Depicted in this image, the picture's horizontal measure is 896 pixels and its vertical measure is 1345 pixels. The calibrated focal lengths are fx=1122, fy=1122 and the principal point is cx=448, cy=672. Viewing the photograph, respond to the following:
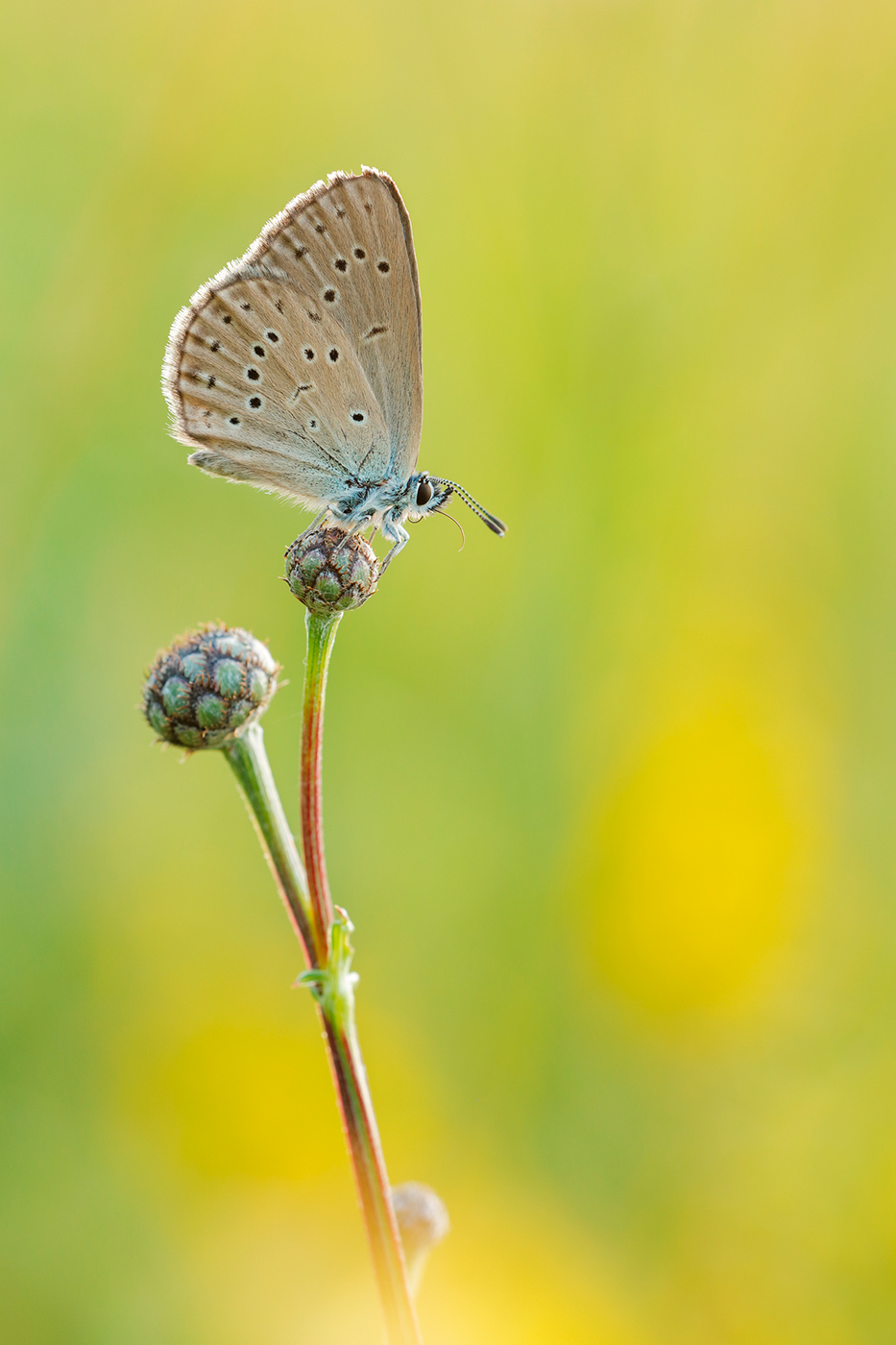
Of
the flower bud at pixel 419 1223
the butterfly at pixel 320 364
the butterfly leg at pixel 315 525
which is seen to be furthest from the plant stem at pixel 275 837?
the butterfly at pixel 320 364

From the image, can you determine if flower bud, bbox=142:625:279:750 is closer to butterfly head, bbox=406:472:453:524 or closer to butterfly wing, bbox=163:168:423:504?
butterfly wing, bbox=163:168:423:504

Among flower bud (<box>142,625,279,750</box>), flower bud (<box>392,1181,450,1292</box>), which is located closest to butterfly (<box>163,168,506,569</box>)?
flower bud (<box>142,625,279,750</box>)

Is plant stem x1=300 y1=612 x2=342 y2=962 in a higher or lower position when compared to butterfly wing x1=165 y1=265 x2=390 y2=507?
lower

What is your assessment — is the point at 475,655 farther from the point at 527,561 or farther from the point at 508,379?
the point at 508,379

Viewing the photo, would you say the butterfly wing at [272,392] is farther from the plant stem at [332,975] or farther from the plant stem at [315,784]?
the plant stem at [332,975]

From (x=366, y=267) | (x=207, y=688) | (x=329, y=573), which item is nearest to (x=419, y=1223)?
(x=207, y=688)
